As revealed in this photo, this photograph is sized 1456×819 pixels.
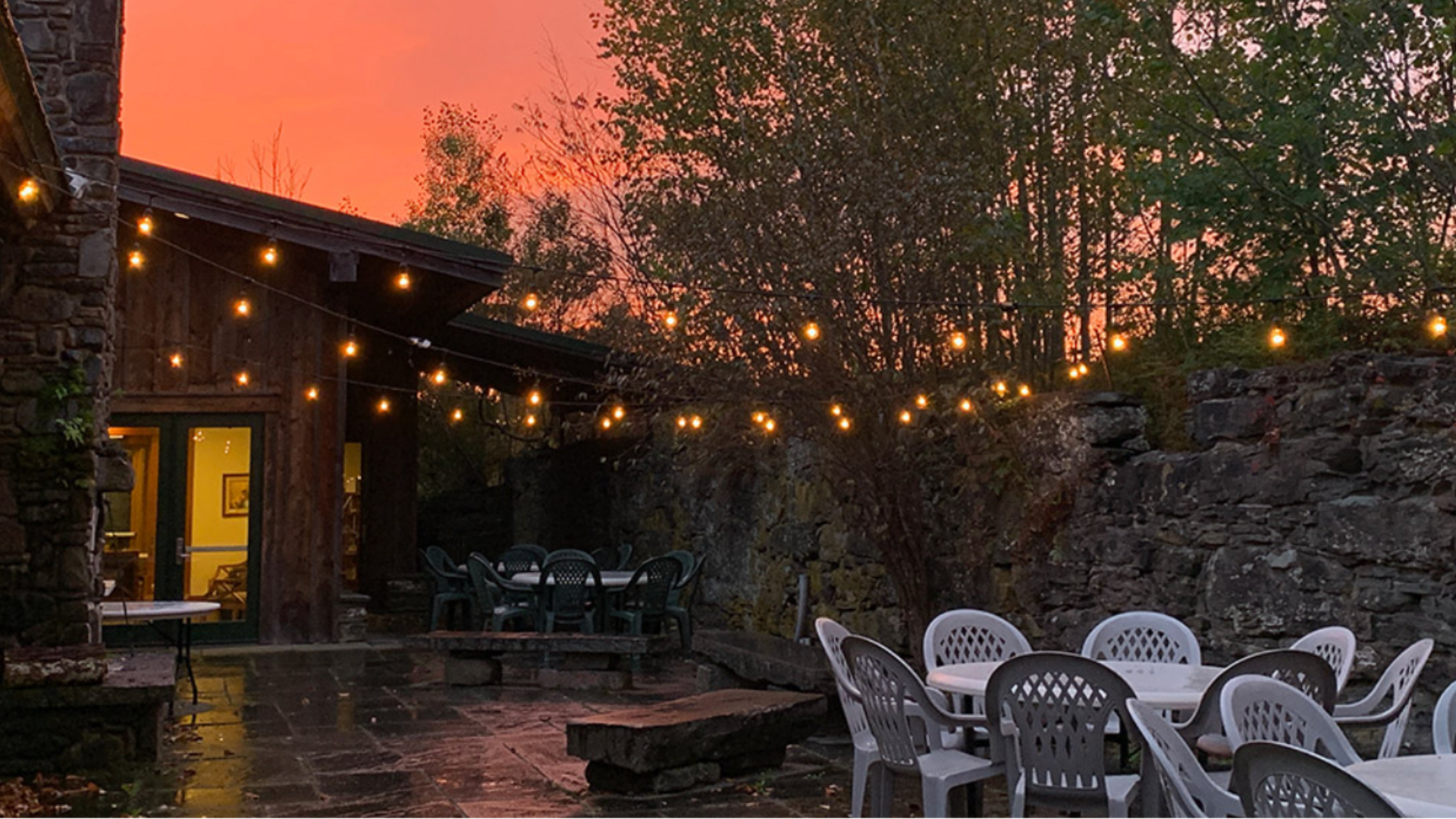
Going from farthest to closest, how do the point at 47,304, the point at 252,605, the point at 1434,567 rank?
the point at 252,605, the point at 47,304, the point at 1434,567

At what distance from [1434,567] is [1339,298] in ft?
5.56

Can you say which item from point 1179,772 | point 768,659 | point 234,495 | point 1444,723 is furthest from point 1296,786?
point 234,495

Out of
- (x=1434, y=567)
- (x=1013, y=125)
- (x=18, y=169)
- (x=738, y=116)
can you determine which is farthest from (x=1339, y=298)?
(x=18, y=169)

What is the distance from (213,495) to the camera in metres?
11.6

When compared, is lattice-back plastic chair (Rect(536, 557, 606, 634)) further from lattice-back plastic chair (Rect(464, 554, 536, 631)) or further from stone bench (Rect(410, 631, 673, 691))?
stone bench (Rect(410, 631, 673, 691))

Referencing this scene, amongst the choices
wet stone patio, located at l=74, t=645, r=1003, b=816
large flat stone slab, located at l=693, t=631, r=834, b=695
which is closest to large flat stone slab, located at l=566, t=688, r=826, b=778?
wet stone patio, located at l=74, t=645, r=1003, b=816

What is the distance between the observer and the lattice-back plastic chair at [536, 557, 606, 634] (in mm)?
10430

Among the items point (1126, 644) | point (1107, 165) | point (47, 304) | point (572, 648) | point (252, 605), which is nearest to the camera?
point (1126, 644)

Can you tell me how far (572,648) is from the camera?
915 cm

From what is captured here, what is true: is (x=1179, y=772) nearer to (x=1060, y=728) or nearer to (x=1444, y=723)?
(x=1060, y=728)

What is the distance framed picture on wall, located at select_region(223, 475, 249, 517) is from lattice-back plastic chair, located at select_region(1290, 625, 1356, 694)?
9114 millimetres

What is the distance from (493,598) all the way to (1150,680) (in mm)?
7752

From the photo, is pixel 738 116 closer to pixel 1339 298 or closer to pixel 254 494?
pixel 1339 298

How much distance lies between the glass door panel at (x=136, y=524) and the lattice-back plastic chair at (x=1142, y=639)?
8452 mm
